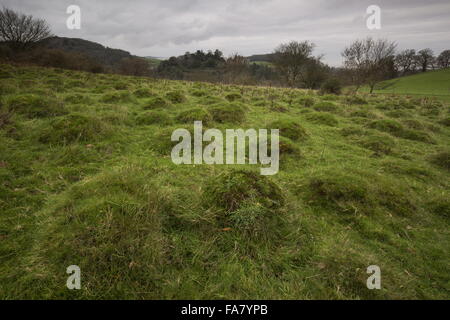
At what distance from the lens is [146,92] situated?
12.3m

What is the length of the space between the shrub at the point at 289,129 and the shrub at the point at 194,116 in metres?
2.42

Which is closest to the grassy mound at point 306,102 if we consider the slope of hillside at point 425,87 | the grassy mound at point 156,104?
the grassy mound at point 156,104

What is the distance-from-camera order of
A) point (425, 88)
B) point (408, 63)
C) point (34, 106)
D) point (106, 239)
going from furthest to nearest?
point (408, 63) < point (425, 88) < point (34, 106) < point (106, 239)

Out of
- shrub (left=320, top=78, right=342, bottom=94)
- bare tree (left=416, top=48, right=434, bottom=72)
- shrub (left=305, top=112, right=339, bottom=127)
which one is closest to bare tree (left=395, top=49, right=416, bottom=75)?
bare tree (left=416, top=48, right=434, bottom=72)

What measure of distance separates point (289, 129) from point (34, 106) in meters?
8.76

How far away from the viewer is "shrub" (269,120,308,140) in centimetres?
698

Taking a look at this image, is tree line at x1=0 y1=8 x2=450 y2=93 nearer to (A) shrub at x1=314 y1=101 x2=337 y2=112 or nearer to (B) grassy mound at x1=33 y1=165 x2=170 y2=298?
(A) shrub at x1=314 y1=101 x2=337 y2=112

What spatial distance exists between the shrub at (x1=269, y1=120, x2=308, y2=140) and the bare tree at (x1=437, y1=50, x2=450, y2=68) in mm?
79641

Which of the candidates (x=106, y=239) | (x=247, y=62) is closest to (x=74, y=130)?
(x=106, y=239)

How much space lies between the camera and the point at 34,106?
23.0ft

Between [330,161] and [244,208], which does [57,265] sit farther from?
[330,161]

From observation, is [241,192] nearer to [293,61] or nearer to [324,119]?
[324,119]
